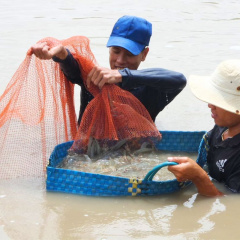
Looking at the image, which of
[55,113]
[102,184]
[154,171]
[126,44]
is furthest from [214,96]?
[55,113]

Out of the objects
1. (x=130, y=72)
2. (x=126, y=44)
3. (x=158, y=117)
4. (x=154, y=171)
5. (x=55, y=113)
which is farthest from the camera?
(x=158, y=117)

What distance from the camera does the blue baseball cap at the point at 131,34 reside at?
13.3 feet

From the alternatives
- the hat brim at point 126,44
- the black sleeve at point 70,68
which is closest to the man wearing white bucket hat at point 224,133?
the hat brim at point 126,44

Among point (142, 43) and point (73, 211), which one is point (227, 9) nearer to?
point (142, 43)

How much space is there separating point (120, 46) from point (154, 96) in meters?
0.46

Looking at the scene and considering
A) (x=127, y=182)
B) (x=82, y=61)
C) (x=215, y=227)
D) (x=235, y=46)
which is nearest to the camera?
(x=215, y=227)

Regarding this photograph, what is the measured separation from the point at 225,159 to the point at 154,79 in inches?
30.2

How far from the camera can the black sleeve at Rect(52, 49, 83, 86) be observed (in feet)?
11.9

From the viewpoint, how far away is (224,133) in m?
3.54

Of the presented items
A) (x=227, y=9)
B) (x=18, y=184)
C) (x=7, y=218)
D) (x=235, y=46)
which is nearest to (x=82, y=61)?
(x=18, y=184)

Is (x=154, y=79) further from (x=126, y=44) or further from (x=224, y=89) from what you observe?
(x=224, y=89)

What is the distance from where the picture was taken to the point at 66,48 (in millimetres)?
3670

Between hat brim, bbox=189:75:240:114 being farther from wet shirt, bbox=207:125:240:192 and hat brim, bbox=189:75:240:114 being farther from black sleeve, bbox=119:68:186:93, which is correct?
black sleeve, bbox=119:68:186:93

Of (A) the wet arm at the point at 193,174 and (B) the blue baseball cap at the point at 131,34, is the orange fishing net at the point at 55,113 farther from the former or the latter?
(A) the wet arm at the point at 193,174
